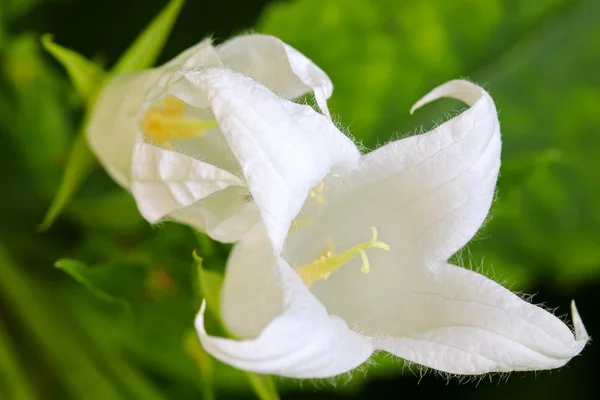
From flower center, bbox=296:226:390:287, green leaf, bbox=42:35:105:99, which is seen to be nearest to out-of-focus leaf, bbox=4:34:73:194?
green leaf, bbox=42:35:105:99

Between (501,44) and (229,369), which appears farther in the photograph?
(501,44)

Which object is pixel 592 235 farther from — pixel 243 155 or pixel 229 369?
pixel 243 155

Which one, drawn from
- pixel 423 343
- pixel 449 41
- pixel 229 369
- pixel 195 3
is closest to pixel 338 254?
pixel 423 343

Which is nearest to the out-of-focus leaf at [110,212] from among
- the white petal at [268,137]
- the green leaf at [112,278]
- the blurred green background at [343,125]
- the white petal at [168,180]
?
the blurred green background at [343,125]

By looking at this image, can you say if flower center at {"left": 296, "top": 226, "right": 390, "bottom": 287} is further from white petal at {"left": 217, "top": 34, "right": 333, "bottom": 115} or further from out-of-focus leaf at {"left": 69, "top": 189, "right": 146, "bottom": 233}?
out-of-focus leaf at {"left": 69, "top": 189, "right": 146, "bottom": 233}

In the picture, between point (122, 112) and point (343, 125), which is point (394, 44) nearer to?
point (343, 125)
